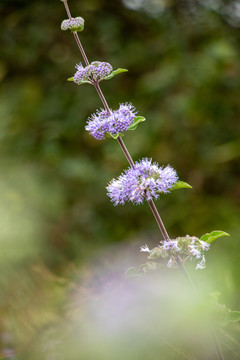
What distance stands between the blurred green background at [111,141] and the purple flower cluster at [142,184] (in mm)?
1015

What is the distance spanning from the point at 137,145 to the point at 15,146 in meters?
0.65

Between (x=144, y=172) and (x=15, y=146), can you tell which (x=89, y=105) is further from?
(x=144, y=172)

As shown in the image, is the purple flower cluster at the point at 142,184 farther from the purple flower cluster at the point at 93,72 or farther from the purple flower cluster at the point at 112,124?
the purple flower cluster at the point at 93,72

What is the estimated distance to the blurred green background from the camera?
6.49 feet

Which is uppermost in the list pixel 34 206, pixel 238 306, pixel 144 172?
pixel 34 206

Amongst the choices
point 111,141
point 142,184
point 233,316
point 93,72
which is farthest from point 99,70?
point 111,141

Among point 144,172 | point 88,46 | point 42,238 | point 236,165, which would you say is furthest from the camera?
point 88,46

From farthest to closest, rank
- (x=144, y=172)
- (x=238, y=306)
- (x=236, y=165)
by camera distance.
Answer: (x=236, y=165) → (x=238, y=306) → (x=144, y=172)

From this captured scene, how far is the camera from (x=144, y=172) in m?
0.74

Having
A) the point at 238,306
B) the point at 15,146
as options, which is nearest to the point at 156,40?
the point at 15,146

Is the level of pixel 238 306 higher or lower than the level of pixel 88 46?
lower

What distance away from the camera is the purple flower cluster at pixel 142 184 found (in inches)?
28.0

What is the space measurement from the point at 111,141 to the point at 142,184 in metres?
1.39

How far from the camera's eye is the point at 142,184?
2.33 ft
